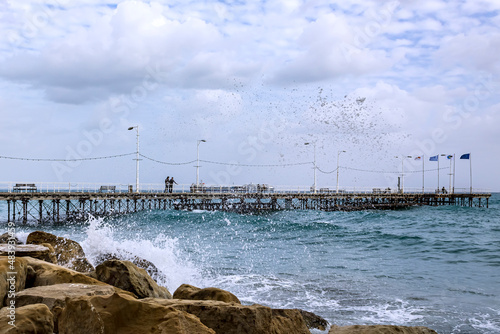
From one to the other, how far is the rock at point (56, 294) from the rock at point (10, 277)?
0.71 ft

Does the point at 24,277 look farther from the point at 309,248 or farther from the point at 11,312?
the point at 309,248

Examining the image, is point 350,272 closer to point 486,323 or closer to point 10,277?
point 486,323

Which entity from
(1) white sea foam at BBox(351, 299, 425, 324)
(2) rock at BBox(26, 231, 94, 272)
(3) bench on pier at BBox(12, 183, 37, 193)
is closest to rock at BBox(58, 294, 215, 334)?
(1) white sea foam at BBox(351, 299, 425, 324)

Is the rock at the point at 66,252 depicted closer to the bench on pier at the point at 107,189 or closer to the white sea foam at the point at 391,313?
the white sea foam at the point at 391,313

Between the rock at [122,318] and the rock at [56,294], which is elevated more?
the rock at [122,318]

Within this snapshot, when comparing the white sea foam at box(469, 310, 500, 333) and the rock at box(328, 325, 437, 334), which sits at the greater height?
the rock at box(328, 325, 437, 334)

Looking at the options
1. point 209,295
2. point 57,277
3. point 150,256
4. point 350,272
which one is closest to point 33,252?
point 57,277

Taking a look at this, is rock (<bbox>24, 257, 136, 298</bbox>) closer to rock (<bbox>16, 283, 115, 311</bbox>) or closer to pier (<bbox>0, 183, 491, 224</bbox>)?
rock (<bbox>16, 283, 115, 311</bbox>)

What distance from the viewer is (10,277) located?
589cm

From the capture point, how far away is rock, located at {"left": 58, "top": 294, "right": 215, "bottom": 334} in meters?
4.24

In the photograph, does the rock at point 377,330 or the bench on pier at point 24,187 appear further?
the bench on pier at point 24,187

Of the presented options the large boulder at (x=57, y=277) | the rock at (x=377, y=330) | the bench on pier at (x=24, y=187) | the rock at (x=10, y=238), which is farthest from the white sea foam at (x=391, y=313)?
the bench on pier at (x=24, y=187)

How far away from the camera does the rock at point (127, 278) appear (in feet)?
23.0

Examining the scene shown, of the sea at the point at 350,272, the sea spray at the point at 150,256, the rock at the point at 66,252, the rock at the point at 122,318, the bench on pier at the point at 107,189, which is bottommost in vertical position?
the sea at the point at 350,272
